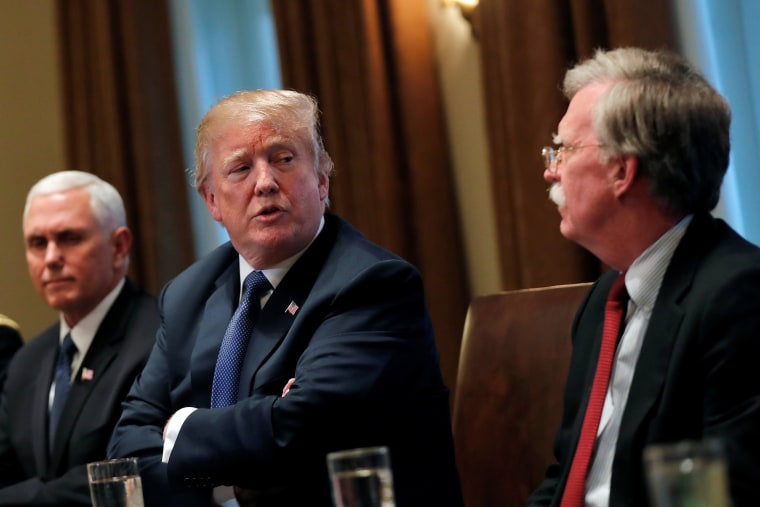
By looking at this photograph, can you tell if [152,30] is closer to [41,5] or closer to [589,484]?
[41,5]

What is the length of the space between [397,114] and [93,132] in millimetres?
2110

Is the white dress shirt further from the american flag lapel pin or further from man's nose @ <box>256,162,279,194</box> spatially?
man's nose @ <box>256,162,279,194</box>

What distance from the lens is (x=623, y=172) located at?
238 cm

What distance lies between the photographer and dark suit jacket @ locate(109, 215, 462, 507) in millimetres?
2596

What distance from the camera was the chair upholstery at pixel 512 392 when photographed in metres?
2.82

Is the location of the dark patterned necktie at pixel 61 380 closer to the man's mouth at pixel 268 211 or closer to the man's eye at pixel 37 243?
the man's eye at pixel 37 243

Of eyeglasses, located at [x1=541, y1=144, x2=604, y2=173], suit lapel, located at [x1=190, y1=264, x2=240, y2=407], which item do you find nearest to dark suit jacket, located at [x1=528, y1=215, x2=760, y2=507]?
eyeglasses, located at [x1=541, y1=144, x2=604, y2=173]

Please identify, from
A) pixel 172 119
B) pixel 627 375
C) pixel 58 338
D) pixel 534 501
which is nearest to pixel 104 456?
pixel 58 338

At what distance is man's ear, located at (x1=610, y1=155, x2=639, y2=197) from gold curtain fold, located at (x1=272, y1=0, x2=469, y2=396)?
2176 mm

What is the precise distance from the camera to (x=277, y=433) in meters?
2.58

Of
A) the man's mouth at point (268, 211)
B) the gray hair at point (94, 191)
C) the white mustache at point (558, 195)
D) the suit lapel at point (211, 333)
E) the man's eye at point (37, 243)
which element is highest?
the gray hair at point (94, 191)

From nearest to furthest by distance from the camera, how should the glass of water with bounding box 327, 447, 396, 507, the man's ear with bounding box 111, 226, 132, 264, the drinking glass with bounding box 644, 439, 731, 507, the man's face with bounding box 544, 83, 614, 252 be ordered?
the drinking glass with bounding box 644, 439, 731, 507 < the glass of water with bounding box 327, 447, 396, 507 < the man's face with bounding box 544, 83, 614, 252 < the man's ear with bounding box 111, 226, 132, 264

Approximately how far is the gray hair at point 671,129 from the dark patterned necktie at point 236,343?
3.44 ft

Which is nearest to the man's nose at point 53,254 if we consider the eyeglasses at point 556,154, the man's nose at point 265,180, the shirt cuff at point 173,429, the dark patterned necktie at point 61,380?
the dark patterned necktie at point 61,380
